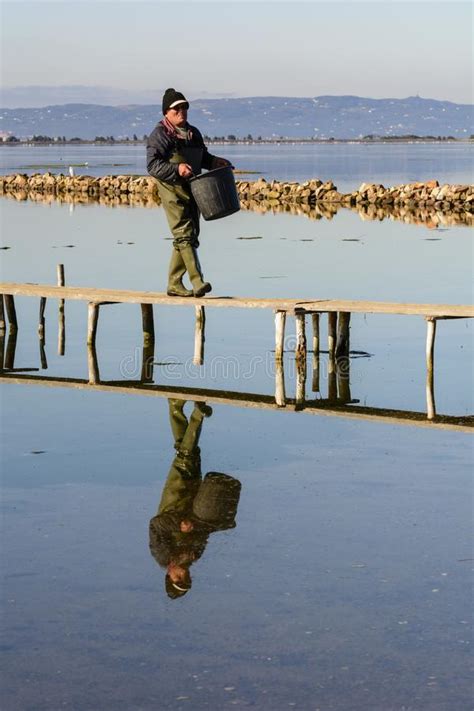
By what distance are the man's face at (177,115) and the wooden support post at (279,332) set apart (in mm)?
2411

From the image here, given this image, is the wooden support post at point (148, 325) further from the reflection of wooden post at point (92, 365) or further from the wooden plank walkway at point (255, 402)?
the wooden plank walkway at point (255, 402)

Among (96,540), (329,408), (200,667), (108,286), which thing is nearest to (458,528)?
(96,540)

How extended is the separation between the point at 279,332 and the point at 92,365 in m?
2.45

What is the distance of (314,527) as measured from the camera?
30.4 ft

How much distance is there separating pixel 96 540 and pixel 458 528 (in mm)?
2338

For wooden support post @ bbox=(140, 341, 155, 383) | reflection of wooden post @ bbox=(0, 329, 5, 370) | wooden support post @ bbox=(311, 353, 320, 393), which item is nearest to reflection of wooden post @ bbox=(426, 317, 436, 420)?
wooden support post @ bbox=(311, 353, 320, 393)

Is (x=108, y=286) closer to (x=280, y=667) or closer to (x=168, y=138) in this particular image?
(x=168, y=138)

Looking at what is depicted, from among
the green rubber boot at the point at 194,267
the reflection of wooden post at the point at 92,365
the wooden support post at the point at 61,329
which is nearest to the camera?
the green rubber boot at the point at 194,267

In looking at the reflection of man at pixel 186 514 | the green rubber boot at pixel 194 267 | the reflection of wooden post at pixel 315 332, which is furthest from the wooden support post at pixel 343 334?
the reflection of man at pixel 186 514

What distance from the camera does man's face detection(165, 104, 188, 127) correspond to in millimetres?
14672

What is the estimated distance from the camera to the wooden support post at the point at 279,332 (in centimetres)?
1577

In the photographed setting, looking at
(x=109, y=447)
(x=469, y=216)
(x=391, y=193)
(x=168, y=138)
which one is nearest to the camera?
(x=109, y=447)

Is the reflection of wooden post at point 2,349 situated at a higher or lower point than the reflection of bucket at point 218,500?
lower

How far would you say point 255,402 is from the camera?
14086 millimetres
